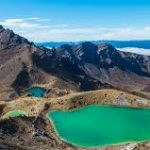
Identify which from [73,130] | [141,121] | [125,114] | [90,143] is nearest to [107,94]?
[125,114]

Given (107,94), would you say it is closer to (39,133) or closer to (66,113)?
(66,113)

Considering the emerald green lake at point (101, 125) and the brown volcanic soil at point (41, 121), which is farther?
the emerald green lake at point (101, 125)

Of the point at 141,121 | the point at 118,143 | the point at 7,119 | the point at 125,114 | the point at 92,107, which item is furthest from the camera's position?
the point at 92,107

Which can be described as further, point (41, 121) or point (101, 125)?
point (41, 121)

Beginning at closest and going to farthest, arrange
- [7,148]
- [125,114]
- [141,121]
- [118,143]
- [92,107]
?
[7,148] → [118,143] → [141,121] → [125,114] → [92,107]

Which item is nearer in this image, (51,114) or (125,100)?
(51,114)

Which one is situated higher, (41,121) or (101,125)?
(41,121)
